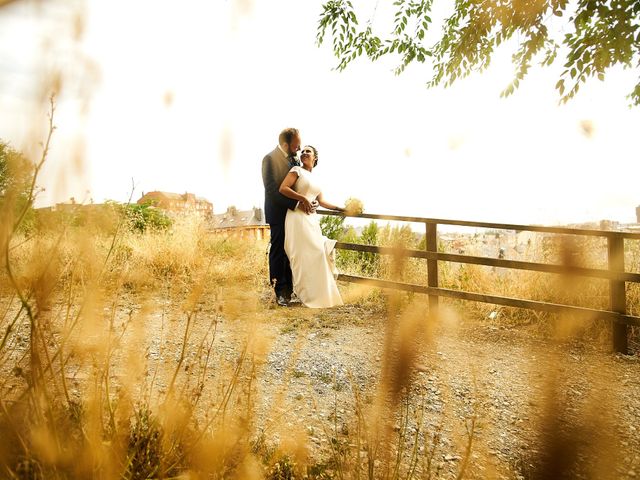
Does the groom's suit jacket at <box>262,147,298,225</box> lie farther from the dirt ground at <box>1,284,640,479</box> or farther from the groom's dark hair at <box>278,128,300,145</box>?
the dirt ground at <box>1,284,640,479</box>

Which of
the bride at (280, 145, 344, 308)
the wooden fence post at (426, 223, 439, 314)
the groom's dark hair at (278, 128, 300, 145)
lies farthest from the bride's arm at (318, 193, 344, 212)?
the wooden fence post at (426, 223, 439, 314)

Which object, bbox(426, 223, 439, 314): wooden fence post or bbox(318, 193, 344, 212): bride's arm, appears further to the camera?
bbox(318, 193, 344, 212): bride's arm

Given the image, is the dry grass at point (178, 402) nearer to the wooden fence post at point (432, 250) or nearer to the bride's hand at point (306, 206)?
the wooden fence post at point (432, 250)

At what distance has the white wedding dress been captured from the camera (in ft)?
15.1

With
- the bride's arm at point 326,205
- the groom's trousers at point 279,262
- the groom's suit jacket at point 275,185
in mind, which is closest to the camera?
the groom's suit jacket at point 275,185

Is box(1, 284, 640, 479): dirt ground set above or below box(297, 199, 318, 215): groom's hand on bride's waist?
below

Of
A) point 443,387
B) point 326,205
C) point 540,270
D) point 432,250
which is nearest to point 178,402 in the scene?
point 443,387

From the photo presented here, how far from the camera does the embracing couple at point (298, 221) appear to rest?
15.0 ft

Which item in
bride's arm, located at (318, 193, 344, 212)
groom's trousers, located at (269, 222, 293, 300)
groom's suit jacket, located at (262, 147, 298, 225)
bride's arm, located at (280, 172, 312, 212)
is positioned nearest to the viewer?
bride's arm, located at (280, 172, 312, 212)

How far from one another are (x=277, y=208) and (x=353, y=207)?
0.82 meters

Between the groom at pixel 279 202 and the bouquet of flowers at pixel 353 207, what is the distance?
646 mm

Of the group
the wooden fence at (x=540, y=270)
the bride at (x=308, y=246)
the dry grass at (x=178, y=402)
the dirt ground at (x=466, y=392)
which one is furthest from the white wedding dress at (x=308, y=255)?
the dry grass at (x=178, y=402)

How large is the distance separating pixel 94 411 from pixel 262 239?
6505 millimetres

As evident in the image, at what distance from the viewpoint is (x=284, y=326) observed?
4.13 meters
